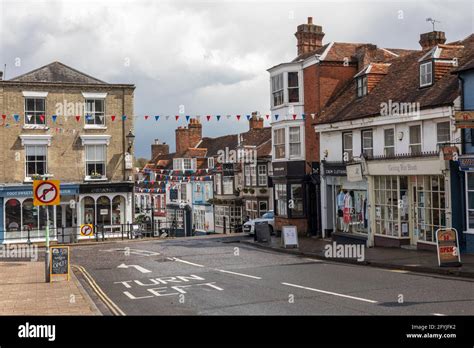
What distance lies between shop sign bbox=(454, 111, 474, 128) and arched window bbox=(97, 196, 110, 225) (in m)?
24.4

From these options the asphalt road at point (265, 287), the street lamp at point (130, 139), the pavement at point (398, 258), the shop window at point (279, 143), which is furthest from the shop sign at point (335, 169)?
the street lamp at point (130, 139)

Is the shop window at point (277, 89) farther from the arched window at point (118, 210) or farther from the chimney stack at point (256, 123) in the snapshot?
the chimney stack at point (256, 123)

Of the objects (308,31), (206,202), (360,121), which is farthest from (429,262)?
(206,202)

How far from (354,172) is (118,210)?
697 inches

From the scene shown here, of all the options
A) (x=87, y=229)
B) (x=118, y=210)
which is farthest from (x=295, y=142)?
(x=118, y=210)

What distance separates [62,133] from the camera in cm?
3581

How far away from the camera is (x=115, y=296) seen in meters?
14.4

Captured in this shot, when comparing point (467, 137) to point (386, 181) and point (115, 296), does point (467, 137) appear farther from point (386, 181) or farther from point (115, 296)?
point (115, 296)

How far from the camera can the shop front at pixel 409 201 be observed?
2066 centimetres

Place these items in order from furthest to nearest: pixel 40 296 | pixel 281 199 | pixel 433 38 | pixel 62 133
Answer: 1. pixel 62 133
2. pixel 281 199
3. pixel 433 38
4. pixel 40 296

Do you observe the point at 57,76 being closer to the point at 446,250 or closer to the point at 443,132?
the point at 443,132

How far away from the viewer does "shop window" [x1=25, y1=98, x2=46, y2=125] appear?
3500 centimetres

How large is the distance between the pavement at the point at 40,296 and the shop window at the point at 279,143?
1547 centimetres
